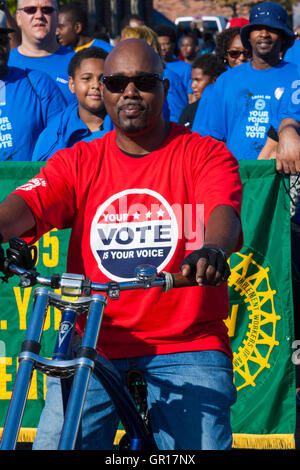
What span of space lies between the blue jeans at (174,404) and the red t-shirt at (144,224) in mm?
57

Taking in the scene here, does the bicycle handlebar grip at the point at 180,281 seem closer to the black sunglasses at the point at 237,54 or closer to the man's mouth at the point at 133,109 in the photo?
Result: the man's mouth at the point at 133,109

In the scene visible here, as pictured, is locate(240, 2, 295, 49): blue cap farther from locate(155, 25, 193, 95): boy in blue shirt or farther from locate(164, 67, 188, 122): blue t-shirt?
locate(155, 25, 193, 95): boy in blue shirt

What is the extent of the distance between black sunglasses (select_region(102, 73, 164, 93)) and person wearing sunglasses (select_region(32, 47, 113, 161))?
2201 millimetres

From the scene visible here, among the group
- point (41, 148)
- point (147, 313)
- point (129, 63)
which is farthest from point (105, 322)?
point (41, 148)

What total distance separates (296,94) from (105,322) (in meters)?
2.88

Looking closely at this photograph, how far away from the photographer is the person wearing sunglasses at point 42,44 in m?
6.57

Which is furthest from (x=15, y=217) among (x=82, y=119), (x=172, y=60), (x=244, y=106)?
(x=172, y=60)

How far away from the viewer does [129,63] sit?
2949 mm

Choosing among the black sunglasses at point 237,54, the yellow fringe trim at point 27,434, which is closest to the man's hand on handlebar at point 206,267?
the yellow fringe trim at point 27,434

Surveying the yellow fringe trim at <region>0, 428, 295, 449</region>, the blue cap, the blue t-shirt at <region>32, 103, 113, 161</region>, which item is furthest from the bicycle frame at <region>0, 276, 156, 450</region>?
the blue cap

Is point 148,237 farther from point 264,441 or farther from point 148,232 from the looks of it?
point 264,441

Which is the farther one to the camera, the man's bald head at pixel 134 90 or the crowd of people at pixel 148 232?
the man's bald head at pixel 134 90

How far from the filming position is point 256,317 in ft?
15.4

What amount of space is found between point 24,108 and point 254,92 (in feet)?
5.82
